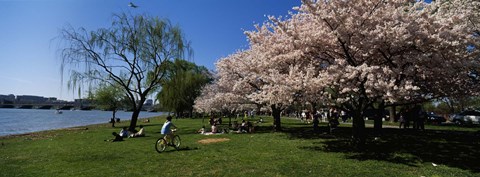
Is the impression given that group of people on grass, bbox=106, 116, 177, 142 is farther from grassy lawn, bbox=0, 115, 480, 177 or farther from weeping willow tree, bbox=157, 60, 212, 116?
weeping willow tree, bbox=157, 60, 212, 116

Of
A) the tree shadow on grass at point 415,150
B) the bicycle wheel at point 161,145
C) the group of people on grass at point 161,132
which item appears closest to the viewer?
the tree shadow on grass at point 415,150

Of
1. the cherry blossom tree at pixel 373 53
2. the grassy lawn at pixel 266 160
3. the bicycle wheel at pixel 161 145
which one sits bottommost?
the grassy lawn at pixel 266 160

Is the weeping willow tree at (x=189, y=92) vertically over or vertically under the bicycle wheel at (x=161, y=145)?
over

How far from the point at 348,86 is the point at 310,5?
3.76 meters

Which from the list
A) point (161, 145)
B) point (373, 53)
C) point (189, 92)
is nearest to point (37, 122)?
point (189, 92)

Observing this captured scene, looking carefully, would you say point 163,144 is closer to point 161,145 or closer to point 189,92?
point 161,145

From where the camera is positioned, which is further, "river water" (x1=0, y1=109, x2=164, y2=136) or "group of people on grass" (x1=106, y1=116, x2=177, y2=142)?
"river water" (x1=0, y1=109, x2=164, y2=136)

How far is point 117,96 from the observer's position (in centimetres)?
4516

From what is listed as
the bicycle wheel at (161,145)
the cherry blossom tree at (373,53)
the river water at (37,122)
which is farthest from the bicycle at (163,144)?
the river water at (37,122)

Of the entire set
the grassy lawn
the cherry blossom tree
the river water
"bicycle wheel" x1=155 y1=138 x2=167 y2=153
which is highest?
the cherry blossom tree

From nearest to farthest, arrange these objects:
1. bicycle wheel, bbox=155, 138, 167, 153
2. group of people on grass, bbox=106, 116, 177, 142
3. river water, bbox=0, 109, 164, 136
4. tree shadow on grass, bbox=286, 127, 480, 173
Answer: tree shadow on grass, bbox=286, 127, 480, 173 → bicycle wheel, bbox=155, 138, 167, 153 → group of people on grass, bbox=106, 116, 177, 142 → river water, bbox=0, 109, 164, 136

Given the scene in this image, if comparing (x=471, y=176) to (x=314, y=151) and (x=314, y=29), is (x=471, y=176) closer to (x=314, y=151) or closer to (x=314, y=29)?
(x=314, y=151)

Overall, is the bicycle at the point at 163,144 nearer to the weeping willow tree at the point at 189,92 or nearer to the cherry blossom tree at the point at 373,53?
the cherry blossom tree at the point at 373,53

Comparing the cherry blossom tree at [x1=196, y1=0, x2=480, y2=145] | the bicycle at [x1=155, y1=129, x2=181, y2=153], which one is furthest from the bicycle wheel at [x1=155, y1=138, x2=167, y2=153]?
the cherry blossom tree at [x1=196, y1=0, x2=480, y2=145]
